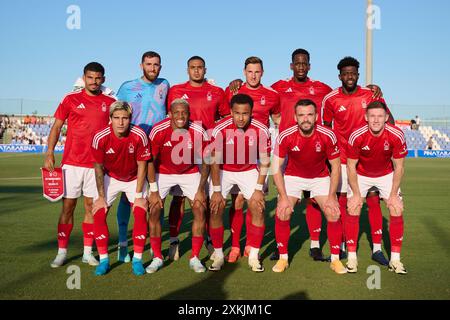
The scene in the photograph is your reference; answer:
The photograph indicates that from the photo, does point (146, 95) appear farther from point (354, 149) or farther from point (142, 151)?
point (354, 149)

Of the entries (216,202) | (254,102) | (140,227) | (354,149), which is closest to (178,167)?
(216,202)

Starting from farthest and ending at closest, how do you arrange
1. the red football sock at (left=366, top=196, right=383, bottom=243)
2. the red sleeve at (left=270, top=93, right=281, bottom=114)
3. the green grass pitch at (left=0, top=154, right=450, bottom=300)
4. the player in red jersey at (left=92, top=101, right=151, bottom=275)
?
the red sleeve at (left=270, top=93, right=281, bottom=114) < the red football sock at (left=366, top=196, right=383, bottom=243) < the player in red jersey at (left=92, top=101, right=151, bottom=275) < the green grass pitch at (left=0, top=154, right=450, bottom=300)

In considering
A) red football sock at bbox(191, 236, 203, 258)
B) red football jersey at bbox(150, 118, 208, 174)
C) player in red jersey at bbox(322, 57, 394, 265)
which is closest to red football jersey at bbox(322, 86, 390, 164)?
player in red jersey at bbox(322, 57, 394, 265)

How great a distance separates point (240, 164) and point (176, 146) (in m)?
0.81

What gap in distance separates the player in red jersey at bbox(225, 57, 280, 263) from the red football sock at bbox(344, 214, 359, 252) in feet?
4.19

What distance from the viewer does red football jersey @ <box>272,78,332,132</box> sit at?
22.1 ft

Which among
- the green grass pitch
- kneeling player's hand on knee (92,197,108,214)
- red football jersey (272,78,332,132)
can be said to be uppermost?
red football jersey (272,78,332,132)

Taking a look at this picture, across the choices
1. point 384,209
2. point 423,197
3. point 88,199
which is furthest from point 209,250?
point 423,197

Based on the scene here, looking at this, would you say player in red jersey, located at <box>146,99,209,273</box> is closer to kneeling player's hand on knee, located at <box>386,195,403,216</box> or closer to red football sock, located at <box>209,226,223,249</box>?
red football sock, located at <box>209,226,223,249</box>

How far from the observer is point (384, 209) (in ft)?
33.6

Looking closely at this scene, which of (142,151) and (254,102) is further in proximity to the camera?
(254,102)

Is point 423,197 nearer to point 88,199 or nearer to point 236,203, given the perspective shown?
point 236,203

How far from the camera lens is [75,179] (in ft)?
18.9

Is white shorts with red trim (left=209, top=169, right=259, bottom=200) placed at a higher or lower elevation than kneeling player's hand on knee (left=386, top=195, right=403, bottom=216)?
higher
